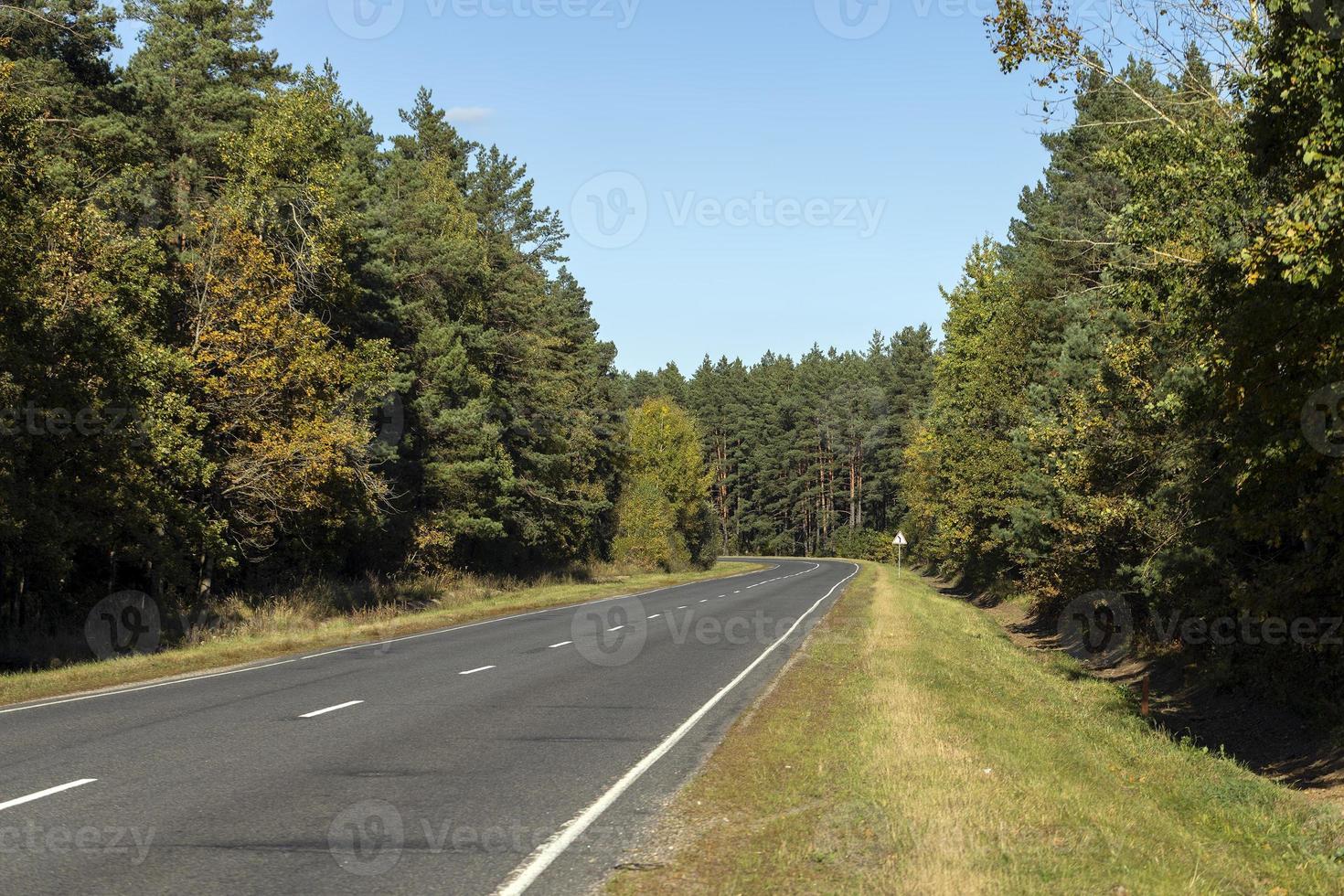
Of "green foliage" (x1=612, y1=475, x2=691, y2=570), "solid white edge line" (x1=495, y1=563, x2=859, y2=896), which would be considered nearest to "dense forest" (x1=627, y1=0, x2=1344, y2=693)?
"solid white edge line" (x1=495, y1=563, x2=859, y2=896)

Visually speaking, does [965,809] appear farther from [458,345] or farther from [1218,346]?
[458,345]

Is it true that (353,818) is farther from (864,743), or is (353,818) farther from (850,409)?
(850,409)

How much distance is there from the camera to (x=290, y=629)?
2414cm

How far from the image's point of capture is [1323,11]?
867cm

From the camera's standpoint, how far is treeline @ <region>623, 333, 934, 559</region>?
12231 cm

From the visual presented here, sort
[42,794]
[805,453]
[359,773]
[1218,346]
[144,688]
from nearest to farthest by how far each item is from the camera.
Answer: [42,794] → [359,773] → [1218,346] → [144,688] → [805,453]

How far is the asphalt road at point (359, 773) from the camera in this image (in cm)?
626

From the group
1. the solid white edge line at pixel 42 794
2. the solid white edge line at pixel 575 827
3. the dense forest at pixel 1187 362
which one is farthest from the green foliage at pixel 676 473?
the solid white edge line at pixel 42 794

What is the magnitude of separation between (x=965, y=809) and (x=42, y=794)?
696cm

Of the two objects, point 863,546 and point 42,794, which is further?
point 863,546

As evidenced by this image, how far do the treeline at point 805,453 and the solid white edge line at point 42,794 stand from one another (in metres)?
110

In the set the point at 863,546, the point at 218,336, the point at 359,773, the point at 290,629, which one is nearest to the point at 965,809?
the point at 359,773

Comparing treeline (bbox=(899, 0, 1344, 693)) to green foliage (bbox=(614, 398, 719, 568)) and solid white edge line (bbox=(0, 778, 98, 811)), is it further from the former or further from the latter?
green foliage (bbox=(614, 398, 719, 568))

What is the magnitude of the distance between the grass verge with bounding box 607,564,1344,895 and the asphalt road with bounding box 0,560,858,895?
0.61 meters
